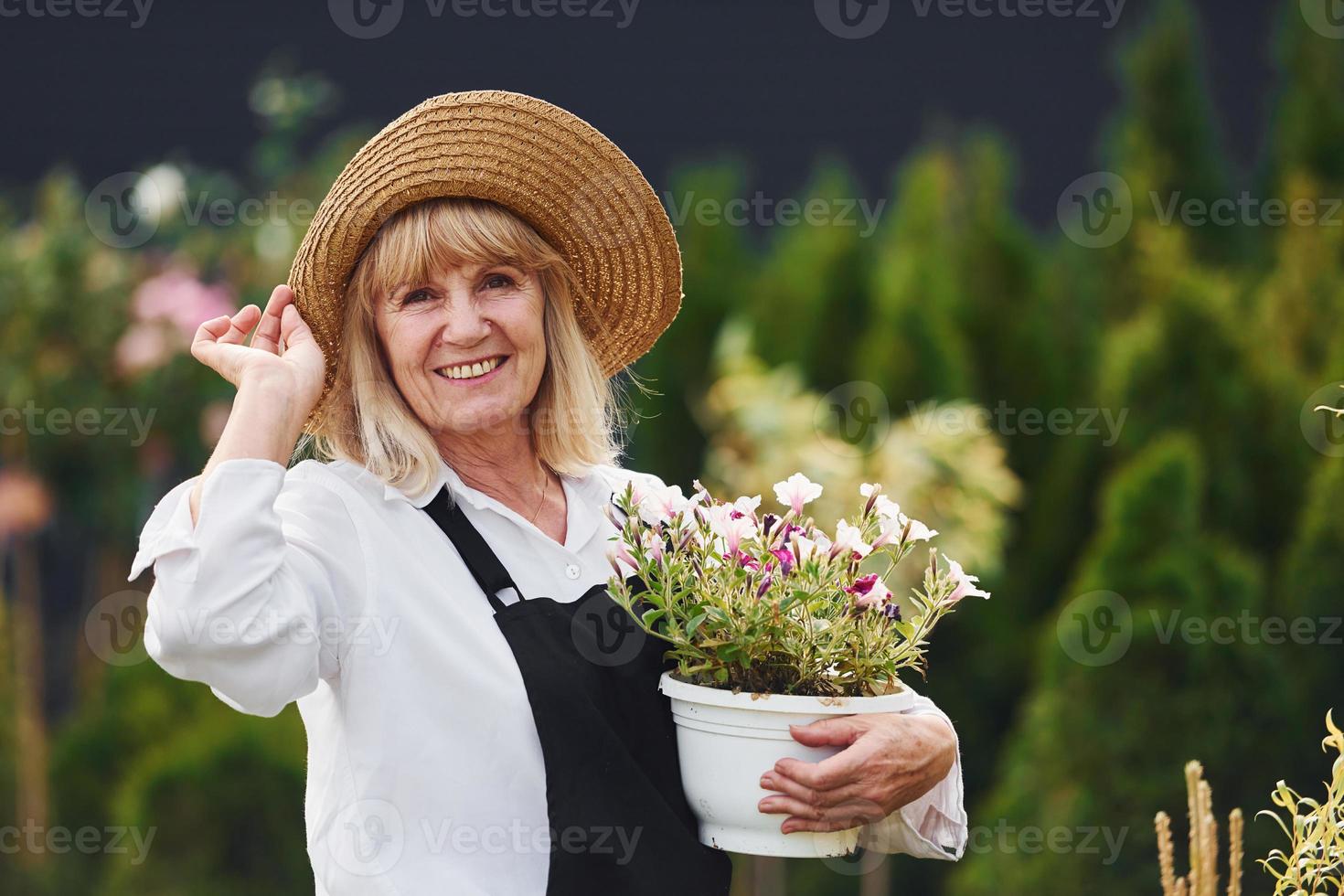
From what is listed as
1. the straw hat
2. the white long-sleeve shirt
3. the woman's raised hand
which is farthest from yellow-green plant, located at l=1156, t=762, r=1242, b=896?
the woman's raised hand

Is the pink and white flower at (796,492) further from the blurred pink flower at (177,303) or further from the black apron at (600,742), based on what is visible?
the blurred pink flower at (177,303)

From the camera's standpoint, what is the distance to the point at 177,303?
4871 mm

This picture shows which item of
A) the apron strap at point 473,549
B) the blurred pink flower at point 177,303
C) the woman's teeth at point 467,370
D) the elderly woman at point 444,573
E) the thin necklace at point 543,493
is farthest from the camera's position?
the blurred pink flower at point 177,303

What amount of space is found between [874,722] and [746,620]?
218 mm

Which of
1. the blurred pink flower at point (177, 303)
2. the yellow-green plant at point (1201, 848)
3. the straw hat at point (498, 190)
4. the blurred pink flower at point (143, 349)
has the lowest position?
the yellow-green plant at point (1201, 848)

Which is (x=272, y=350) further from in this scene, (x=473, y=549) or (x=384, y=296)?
(x=473, y=549)

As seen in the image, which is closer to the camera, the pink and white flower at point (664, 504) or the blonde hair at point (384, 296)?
the pink and white flower at point (664, 504)

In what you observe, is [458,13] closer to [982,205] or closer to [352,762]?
[982,205]

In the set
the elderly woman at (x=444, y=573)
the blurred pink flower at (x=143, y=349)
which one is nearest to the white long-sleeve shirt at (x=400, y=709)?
the elderly woman at (x=444, y=573)

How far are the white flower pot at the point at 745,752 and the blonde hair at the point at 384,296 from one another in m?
0.51

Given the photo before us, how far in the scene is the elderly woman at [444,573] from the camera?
1764 mm

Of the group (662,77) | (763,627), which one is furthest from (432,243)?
(662,77)

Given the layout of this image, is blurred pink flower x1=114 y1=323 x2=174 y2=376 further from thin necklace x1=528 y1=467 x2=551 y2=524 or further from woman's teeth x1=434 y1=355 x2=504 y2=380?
woman's teeth x1=434 y1=355 x2=504 y2=380

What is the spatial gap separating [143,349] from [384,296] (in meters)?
3.00
